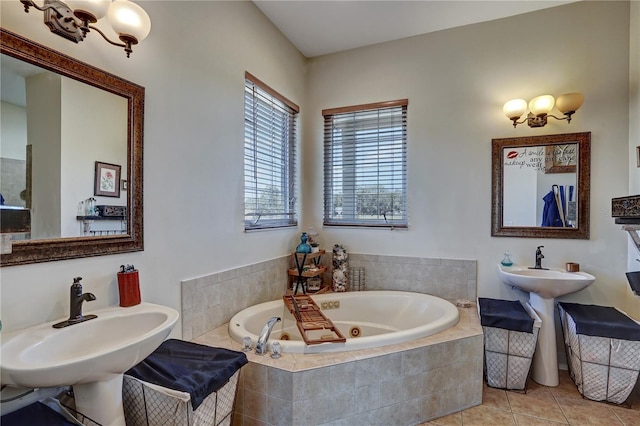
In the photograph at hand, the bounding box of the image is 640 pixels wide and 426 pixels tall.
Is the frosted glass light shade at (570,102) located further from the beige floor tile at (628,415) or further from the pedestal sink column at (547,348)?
the beige floor tile at (628,415)

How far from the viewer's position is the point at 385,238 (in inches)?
122

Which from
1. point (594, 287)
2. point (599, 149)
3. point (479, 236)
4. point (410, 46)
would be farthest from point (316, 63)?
point (594, 287)

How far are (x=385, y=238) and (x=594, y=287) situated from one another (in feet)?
5.53

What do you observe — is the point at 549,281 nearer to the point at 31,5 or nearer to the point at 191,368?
the point at 191,368

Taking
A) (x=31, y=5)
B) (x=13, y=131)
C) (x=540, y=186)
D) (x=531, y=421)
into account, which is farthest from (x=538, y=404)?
(x=31, y=5)

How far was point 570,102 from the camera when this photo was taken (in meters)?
2.38

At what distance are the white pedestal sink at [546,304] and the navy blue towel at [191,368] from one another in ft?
6.78

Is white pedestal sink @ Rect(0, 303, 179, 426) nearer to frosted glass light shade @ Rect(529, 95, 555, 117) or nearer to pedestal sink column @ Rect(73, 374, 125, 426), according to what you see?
pedestal sink column @ Rect(73, 374, 125, 426)

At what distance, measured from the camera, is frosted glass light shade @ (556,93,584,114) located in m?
2.37

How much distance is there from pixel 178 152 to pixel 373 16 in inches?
79.3

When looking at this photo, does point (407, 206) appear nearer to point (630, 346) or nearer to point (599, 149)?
point (599, 149)

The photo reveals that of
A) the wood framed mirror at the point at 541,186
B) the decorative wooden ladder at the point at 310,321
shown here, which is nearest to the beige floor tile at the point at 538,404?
the wood framed mirror at the point at 541,186

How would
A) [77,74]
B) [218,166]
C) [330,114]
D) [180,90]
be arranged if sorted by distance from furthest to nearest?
[330,114] < [218,166] < [180,90] < [77,74]

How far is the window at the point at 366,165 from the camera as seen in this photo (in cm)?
306
